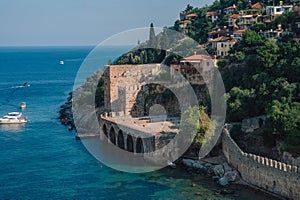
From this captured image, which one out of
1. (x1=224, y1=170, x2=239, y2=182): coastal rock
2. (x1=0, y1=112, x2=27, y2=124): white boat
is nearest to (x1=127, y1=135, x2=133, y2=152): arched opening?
(x1=224, y1=170, x2=239, y2=182): coastal rock

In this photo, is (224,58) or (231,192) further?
(224,58)

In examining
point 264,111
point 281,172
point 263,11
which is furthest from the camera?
point 263,11

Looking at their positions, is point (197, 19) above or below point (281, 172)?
above

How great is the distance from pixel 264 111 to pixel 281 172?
7.95 metres

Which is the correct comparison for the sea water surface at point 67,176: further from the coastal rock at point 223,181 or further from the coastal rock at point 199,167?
the coastal rock at point 199,167

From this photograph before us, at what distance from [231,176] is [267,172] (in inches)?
98.5

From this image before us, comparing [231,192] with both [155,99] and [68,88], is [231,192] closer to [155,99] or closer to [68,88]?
[155,99]

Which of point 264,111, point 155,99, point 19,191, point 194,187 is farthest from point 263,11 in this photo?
point 19,191

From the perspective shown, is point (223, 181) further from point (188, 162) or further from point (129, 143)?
point (129, 143)

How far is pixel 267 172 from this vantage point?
862 inches

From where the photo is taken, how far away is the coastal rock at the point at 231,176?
23.9 metres

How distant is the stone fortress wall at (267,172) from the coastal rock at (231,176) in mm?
262

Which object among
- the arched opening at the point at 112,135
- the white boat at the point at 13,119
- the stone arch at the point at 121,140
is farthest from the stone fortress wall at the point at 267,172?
the white boat at the point at 13,119

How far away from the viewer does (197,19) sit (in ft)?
212
